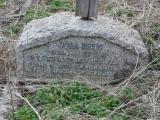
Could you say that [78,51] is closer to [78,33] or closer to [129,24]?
[78,33]

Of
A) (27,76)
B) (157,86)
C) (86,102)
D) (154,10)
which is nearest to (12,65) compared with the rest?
(27,76)

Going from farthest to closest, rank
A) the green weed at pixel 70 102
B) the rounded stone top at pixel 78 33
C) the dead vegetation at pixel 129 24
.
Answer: the rounded stone top at pixel 78 33 < the dead vegetation at pixel 129 24 < the green weed at pixel 70 102

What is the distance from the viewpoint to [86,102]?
448 cm

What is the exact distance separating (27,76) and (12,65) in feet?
0.81

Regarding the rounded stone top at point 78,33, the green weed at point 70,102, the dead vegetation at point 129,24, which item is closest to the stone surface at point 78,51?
the rounded stone top at point 78,33

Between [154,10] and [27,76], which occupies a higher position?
[154,10]

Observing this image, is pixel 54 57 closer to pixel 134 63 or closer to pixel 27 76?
pixel 27 76

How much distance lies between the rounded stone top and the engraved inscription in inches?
2.3

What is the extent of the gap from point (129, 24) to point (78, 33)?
1330 mm

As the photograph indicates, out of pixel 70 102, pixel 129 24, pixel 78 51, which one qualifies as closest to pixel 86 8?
pixel 78 51

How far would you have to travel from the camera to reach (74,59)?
16.3 feet

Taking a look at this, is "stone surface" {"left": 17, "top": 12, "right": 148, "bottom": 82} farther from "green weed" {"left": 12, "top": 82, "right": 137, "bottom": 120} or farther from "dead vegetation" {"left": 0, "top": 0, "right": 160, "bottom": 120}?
"green weed" {"left": 12, "top": 82, "right": 137, "bottom": 120}

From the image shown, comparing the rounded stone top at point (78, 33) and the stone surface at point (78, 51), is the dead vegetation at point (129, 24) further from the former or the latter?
the rounded stone top at point (78, 33)

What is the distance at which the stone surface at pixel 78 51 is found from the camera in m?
4.89
